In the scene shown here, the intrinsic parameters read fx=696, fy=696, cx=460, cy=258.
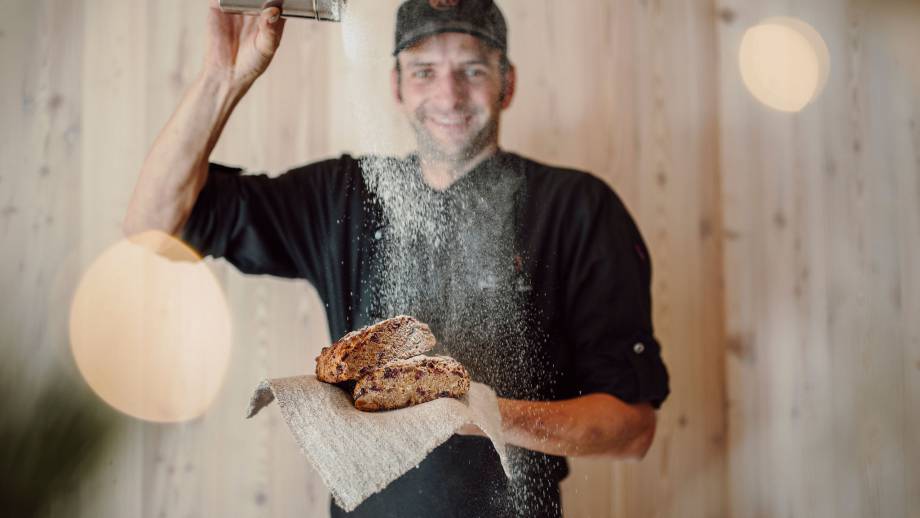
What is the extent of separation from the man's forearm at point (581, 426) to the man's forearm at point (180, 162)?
0.55 m

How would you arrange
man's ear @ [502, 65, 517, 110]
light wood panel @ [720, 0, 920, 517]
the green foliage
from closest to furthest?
the green foliage
man's ear @ [502, 65, 517, 110]
light wood panel @ [720, 0, 920, 517]

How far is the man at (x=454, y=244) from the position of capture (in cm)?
102

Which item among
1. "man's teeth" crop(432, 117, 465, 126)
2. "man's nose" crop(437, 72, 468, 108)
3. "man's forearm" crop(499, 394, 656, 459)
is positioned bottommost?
"man's forearm" crop(499, 394, 656, 459)

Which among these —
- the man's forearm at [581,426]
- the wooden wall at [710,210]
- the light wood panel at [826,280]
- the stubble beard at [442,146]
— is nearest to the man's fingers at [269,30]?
the wooden wall at [710,210]

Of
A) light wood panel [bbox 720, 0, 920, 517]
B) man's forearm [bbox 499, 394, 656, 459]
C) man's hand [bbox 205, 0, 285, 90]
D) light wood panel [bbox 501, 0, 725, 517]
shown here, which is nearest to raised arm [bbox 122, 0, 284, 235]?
man's hand [bbox 205, 0, 285, 90]

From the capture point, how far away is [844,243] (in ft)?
4.51

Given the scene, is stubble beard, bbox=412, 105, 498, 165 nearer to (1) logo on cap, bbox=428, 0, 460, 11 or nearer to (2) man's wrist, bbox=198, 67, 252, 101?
(1) logo on cap, bbox=428, 0, 460, 11

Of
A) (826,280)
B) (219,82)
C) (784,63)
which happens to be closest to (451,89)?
(219,82)

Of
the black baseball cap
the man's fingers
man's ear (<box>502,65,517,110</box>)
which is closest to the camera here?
the man's fingers

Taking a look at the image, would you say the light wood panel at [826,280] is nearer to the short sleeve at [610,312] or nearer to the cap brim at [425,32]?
the short sleeve at [610,312]

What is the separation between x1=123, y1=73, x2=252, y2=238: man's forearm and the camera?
102 centimetres

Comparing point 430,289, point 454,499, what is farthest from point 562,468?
point 430,289

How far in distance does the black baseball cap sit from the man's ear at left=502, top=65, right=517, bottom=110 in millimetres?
83

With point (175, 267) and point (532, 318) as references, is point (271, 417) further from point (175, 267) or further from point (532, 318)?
point (532, 318)
